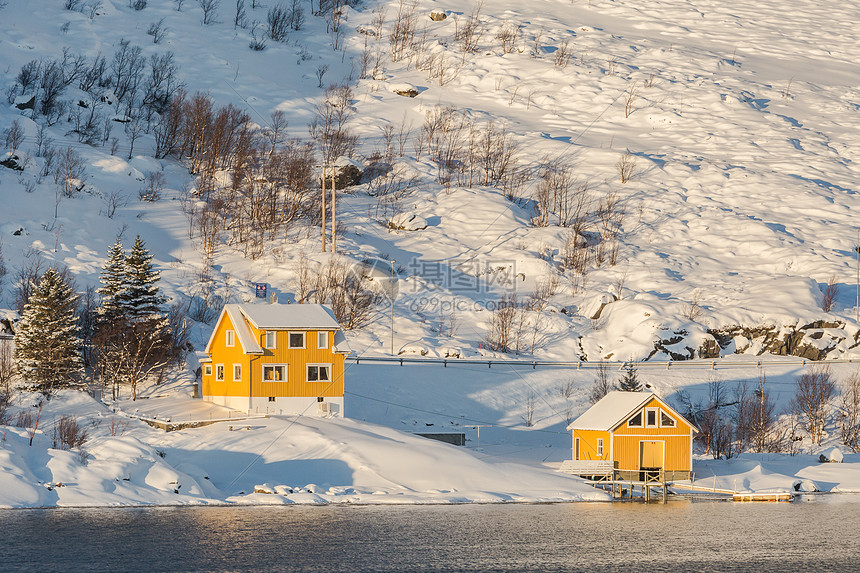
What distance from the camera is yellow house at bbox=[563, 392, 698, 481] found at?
55562 millimetres

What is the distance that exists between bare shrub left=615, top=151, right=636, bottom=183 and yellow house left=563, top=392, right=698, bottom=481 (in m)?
64.3

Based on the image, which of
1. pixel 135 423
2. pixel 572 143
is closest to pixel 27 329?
pixel 135 423

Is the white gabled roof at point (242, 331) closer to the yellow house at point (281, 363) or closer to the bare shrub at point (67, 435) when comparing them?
the yellow house at point (281, 363)

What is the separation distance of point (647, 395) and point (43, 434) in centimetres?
3219

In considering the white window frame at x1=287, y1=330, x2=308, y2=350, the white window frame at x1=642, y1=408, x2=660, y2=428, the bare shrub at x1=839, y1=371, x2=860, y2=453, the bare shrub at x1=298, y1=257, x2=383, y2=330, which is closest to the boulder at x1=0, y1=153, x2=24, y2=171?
the bare shrub at x1=298, y1=257, x2=383, y2=330

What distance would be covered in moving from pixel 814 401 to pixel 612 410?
20322 mm

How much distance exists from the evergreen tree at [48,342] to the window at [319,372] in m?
14.2

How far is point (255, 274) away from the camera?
89188mm

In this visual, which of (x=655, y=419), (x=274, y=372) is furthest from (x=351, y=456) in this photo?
(x=655, y=419)

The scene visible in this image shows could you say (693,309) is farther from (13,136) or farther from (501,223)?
(13,136)

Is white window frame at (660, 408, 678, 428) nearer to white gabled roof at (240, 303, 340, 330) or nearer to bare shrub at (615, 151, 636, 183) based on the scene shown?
white gabled roof at (240, 303, 340, 330)

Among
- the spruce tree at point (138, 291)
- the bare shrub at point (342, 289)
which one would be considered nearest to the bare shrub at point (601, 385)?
the bare shrub at point (342, 289)

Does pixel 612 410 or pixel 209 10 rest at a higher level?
pixel 209 10

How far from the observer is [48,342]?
5922cm
